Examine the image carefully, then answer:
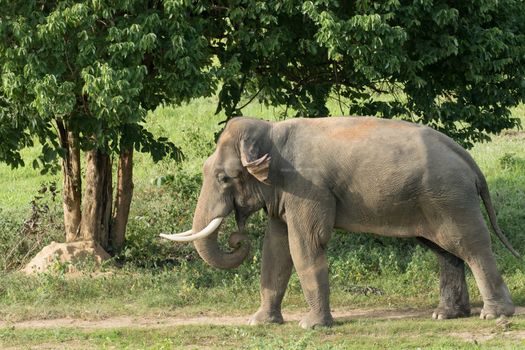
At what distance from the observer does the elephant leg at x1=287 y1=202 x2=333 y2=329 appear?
9.54m

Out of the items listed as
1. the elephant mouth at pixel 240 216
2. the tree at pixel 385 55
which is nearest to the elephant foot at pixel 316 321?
the elephant mouth at pixel 240 216

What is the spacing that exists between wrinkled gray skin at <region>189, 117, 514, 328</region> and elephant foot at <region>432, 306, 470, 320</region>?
388mm

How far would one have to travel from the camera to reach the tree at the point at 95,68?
10.3 metres

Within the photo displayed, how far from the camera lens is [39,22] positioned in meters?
10.5

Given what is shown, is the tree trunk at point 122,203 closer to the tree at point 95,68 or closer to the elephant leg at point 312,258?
the tree at point 95,68

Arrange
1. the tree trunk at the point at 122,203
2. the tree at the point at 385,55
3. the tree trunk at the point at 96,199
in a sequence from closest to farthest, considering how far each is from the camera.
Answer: the tree at the point at 385,55
the tree trunk at the point at 96,199
the tree trunk at the point at 122,203

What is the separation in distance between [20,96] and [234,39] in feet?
7.75

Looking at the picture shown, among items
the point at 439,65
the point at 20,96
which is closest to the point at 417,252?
the point at 439,65

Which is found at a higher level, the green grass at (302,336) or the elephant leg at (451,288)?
the elephant leg at (451,288)

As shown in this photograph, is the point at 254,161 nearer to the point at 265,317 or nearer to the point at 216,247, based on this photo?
the point at 216,247

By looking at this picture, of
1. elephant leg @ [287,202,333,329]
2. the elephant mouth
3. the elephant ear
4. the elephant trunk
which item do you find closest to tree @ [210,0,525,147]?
the elephant ear

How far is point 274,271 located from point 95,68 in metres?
2.45

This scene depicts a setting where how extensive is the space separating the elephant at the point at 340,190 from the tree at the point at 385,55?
4.83ft

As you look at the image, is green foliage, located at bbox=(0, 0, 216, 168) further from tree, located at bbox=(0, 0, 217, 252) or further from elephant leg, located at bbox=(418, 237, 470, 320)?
elephant leg, located at bbox=(418, 237, 470, 320)
